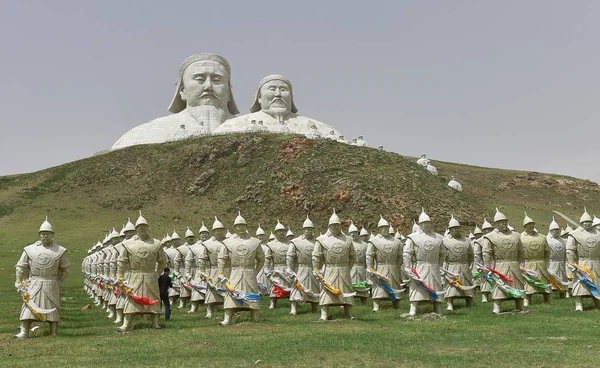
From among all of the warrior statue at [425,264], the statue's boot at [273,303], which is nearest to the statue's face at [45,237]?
the statue's boot at [273,303]

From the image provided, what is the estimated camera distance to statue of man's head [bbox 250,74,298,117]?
7631 centimetres

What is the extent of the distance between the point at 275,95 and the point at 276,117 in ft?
7.97

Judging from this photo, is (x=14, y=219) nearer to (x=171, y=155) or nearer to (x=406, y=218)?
(x=171, y=155)

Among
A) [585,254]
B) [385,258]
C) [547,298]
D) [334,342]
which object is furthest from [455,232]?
[334,342]

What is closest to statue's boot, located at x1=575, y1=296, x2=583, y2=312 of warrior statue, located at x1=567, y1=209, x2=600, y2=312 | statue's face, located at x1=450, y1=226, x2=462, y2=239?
warrior statue, located at x1=567, y1=209, x2=600, y2=312

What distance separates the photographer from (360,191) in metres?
53.4

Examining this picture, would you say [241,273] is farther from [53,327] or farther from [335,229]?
[53,327]

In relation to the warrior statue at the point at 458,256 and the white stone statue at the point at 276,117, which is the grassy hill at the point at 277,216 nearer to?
the warrior statue at the point at 458,256

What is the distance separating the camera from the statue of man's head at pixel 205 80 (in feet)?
257

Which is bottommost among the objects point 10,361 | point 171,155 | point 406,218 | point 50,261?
point 10,361

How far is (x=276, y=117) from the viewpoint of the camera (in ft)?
249

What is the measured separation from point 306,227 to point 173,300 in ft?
27.6

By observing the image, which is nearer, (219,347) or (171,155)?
(219,347)

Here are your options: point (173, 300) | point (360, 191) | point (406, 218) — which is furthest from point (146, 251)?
point (360, 191)
